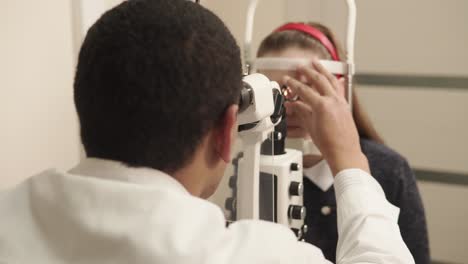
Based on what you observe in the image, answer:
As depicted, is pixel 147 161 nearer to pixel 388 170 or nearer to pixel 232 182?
pixel 232 182

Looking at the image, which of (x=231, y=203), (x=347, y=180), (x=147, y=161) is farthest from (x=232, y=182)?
(x=147, y=161)

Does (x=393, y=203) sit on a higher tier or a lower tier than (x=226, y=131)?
lower

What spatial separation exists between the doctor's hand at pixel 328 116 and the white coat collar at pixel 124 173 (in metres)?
0.44

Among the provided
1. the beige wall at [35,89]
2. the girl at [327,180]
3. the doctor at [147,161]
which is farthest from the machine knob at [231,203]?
the beige wall at [35,89]

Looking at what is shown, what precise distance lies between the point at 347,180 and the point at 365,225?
4.8 inches

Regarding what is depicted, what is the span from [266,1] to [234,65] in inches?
56.2

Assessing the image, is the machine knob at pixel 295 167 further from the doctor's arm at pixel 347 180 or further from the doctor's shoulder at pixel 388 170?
the doctor's shoulder at pixel 388 170

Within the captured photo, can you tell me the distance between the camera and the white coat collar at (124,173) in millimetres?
542

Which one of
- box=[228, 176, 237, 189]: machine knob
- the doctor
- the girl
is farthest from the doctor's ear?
the girl

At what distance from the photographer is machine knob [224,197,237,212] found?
863 millimetres

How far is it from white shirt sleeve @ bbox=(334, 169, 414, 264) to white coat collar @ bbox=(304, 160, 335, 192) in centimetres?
31

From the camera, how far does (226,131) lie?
60cm

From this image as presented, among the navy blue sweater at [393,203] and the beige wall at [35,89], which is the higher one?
the beige wall at [35,89]

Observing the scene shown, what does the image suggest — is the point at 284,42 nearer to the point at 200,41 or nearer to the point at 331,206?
the point at 331,206
